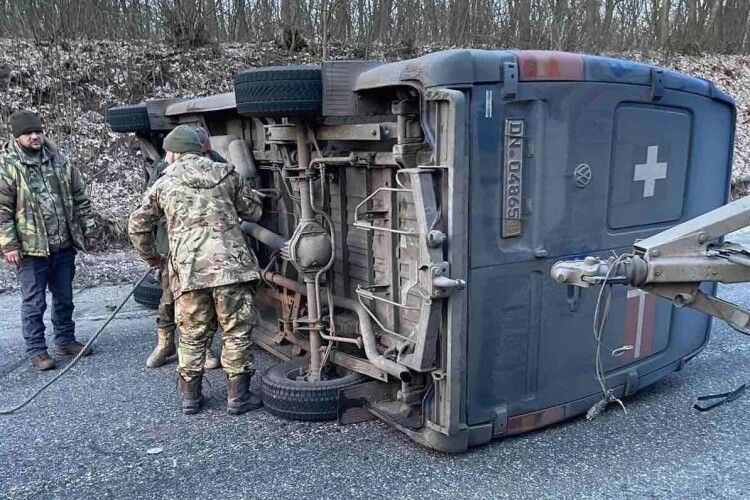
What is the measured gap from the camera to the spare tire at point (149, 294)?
20.1ft

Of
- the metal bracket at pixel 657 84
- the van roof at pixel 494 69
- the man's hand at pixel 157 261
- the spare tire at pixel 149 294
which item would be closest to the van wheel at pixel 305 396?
the man's hand at pixel 157 261

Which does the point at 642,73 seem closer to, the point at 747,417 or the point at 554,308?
the point at 554,308

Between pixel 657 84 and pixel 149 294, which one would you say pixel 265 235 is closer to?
pixel 149 294

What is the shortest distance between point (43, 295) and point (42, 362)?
0.48m

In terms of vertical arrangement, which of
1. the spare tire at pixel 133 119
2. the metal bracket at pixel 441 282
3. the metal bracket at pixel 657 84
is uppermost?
the metal bracket at pixel 657 84

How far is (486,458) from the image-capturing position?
348 cm

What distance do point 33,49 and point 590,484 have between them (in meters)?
10.2

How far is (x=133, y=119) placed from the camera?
19.4 ft

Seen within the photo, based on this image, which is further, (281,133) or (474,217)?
(281,133)

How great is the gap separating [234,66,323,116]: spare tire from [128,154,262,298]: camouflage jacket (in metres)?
0.63

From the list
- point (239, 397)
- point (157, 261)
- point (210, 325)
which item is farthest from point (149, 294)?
point (239, 397)

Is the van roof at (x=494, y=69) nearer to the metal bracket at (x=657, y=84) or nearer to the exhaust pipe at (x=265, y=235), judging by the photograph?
the metal bracket at (x=657, y=84)

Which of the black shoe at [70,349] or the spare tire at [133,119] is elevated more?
the spare tire at [133,119]

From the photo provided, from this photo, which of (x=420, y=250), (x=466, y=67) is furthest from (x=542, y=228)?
(x=466, y=67)
